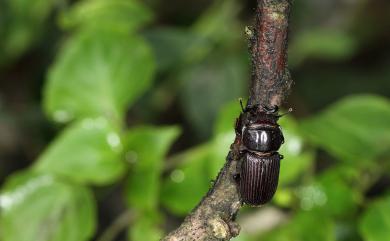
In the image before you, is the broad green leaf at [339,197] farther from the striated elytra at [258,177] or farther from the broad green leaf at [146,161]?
the striated elytra at [258,177]

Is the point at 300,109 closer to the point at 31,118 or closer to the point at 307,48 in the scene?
the point at 307,48

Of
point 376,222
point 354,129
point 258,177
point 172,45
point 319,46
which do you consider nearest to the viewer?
point 258,177

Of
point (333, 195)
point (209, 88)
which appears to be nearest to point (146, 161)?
point (333, 195)

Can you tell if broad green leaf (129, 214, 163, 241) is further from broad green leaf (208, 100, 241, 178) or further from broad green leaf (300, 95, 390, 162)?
broad green leaf (300, 95, 390, 162)

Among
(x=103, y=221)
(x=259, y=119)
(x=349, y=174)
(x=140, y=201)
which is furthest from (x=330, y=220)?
(x=103, y=221)

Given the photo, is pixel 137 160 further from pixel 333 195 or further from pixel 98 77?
pixel 333 195

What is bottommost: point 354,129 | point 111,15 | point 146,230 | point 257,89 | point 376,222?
point 146,230
